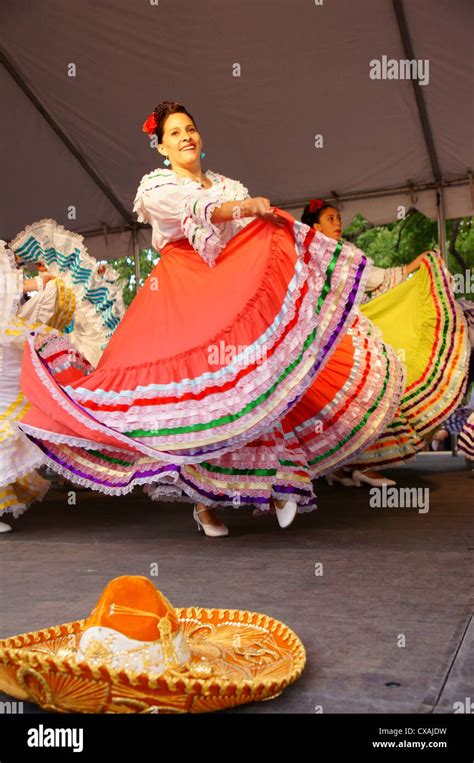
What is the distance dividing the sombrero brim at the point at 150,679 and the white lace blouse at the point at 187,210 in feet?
5.73

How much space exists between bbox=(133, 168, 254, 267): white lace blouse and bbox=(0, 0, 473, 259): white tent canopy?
2.23 metres

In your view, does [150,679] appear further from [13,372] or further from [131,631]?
[13,372]

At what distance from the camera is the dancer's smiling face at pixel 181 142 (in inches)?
128

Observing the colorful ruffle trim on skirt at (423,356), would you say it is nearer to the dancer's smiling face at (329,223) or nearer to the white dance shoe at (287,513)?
the dancer's smiling face at (329,223)

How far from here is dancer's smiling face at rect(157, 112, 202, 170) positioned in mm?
3262

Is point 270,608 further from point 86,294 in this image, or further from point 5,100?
point 5,100

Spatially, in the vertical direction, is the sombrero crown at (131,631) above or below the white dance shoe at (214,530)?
above

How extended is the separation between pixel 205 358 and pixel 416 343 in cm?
217

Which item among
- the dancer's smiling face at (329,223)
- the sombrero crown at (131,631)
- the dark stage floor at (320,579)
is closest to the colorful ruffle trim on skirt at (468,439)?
the dark stage floor at (320,579)

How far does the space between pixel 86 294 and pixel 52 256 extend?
354 mm

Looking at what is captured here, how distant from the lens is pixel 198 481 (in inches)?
119

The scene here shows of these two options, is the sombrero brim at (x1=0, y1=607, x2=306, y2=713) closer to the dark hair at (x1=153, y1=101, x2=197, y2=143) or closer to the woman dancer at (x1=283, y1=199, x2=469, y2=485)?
the dark hair at (x1=153, y1=101, x2=197, y2=143)

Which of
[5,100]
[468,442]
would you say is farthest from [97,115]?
[468,442]

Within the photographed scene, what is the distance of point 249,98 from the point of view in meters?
5.60
